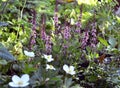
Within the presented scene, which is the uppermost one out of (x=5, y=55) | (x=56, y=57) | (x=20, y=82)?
(x=56, y=57)

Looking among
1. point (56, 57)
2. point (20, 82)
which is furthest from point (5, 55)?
point (56, 57)

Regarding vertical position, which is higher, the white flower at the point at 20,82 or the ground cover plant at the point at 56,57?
the ground cover plant at the point at 56,57

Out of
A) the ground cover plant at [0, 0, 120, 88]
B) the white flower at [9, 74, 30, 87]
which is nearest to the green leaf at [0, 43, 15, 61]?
the ground cover plant at [0, 0, 120, 88]

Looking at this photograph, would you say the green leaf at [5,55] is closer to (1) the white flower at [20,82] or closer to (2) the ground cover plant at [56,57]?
(2) the ground cover plant at [56,57]

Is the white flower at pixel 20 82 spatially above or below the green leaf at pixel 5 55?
below

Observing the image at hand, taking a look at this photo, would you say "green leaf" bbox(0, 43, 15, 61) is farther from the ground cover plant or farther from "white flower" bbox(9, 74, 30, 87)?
"white flower" bbox(9, 74, 30, 87)

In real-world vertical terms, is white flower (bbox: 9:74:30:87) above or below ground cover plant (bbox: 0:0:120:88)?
below

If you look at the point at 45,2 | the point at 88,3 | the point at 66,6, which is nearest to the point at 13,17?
the point at 45,2

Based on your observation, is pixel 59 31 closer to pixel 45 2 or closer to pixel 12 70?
pixel 12 70

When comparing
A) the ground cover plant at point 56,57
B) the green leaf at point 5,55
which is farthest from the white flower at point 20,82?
the green leaf at point 5,55

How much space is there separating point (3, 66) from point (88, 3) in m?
1.57

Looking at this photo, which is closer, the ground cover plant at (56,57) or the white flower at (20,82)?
the white flower at (20,82)

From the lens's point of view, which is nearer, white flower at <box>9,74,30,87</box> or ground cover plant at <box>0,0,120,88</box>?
white flower at <box>9,74,30,87</box>

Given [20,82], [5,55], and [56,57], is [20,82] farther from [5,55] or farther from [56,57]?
[56,57]
